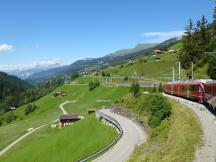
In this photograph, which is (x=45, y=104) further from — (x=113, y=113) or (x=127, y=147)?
(x=127, y=147)

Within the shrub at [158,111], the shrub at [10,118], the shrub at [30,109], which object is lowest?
the shrub at [10,118]

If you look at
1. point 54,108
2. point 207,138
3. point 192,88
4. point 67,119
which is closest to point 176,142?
point 207,138

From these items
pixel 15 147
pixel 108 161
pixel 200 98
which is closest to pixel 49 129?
pixel 15 147

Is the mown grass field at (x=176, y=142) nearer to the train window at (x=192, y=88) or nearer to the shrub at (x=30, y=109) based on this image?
the train window at (x=192, y=88)

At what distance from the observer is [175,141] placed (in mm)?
31750

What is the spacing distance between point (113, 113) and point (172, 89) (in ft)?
45.1

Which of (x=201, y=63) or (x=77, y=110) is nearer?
(x=201, y=63)

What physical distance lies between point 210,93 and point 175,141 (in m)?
17.4

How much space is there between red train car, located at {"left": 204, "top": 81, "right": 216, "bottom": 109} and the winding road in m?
9.44

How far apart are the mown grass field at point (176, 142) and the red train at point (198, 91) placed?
11.7 feet

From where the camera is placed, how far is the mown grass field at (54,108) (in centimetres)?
12170

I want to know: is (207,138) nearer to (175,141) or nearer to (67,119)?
(175,141)

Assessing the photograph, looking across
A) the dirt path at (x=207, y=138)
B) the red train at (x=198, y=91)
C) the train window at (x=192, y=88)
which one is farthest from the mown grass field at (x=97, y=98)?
the dirt path at (x=207, y=138)

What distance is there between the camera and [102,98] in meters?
138
